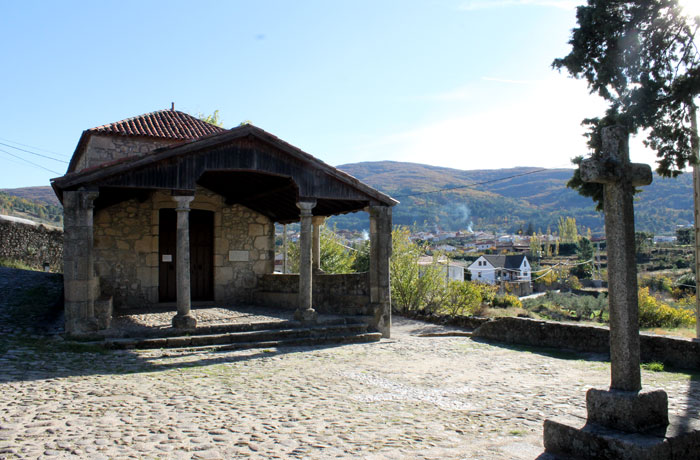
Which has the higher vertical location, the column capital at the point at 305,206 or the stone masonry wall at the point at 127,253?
the column capital at the point at 305,206

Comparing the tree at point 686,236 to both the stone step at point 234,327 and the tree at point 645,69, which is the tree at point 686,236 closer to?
the tree at point 645,69

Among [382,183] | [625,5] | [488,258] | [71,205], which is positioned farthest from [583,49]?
[382,183]

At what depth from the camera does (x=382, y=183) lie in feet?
639

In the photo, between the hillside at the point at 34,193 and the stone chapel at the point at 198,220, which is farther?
the hillside at the point at 34,193

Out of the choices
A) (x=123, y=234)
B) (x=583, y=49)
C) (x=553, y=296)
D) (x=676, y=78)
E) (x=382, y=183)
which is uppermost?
(x=382, y=183)

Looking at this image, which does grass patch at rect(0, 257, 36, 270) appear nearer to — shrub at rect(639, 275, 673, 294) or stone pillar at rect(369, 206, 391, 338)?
stone pillar at rect(369, 206, 391, 338)

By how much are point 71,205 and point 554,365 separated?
8.08 m

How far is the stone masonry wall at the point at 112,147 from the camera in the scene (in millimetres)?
13773

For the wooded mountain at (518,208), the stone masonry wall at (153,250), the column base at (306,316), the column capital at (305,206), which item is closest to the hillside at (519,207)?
the wooded mountain at (518,208)

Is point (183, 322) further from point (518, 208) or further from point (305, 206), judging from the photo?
point (518, 208)

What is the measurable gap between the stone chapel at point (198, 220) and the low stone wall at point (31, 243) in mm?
3424

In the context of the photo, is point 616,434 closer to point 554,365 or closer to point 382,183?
point 554,365

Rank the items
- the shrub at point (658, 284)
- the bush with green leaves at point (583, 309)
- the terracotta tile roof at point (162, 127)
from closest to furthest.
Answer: the terracotta tile roof at point (162, 127) → the bush with green leaves at point (583, 309) → the shrub at point (658, 284)

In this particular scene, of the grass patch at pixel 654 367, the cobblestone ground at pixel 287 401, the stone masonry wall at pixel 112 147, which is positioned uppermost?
the stone masonry wall at pixel 112 147
